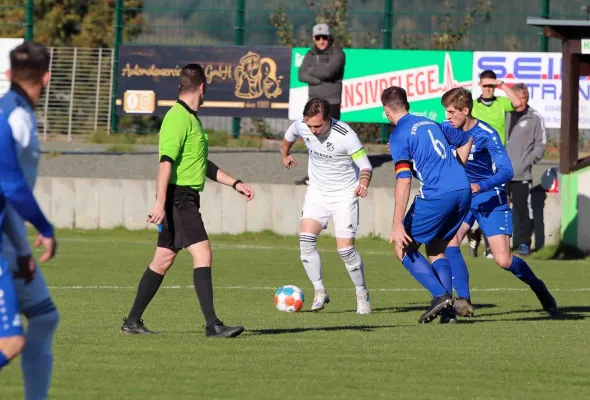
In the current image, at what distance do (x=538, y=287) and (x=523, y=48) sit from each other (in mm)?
11995

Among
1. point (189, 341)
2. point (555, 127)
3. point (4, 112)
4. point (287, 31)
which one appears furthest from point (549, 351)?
point (287, 31)

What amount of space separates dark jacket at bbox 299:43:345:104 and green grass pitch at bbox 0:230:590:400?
475cm

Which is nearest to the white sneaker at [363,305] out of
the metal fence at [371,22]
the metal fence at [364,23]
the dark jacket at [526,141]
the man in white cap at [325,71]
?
the dark jacket at [526,141]

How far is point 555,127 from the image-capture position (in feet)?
68.5

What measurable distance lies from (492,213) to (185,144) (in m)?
3.47

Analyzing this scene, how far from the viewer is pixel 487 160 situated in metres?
11.3

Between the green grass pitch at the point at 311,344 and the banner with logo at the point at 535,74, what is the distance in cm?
601

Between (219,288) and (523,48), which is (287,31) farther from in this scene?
(219,288)

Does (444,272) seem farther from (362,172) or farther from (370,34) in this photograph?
(370,34)

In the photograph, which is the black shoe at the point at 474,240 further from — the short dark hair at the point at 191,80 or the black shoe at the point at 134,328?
the short dark hair at the point at 191,80

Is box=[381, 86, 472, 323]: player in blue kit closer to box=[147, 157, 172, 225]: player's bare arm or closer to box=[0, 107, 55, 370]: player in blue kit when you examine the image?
box=[147, 157, 172, 225]: player's bare arm

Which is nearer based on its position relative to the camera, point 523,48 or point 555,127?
point 555,127

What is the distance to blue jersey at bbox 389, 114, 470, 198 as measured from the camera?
995cm

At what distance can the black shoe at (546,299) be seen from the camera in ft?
36.5
